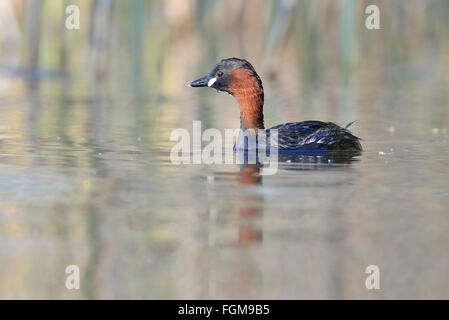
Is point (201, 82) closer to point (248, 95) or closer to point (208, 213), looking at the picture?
point (248, 95)

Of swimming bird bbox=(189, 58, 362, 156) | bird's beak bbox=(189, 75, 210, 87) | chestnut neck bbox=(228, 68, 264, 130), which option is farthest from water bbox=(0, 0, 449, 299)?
chestnut neck bbox=(228, 68, 264, 130)

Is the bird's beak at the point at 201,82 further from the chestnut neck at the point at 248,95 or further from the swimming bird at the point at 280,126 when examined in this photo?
the chestnut neck at the point at 248,95

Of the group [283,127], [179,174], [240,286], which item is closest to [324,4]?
[283,127]

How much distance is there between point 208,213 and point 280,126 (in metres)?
3.63

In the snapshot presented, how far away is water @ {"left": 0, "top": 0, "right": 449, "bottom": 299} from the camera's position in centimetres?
434

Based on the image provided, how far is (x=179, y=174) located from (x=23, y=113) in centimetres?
536

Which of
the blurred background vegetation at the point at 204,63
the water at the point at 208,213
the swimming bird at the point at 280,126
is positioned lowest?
the water at the point at 208,213

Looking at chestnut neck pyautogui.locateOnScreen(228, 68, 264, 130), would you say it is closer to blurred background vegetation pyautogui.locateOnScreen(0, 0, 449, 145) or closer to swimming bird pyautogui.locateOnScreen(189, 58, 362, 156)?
swimming bird pyautogui.locateOnScreen(189, 58, 362, 156)

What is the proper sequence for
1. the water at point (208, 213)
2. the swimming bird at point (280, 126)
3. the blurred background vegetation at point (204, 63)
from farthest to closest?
the blurred background vegetation at point (204, 63), the swimming bird at point (280, 126), the water at point (208, 213)

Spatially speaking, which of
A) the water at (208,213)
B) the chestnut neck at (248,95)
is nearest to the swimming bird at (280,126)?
the chestnut neck at (248,95)

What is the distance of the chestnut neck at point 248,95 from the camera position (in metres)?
9.81
